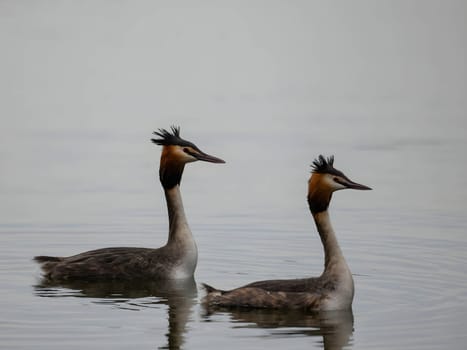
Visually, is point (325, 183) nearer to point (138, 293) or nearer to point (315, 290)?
point (315, 290)

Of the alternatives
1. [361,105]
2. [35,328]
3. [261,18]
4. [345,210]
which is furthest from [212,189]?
[261,18]

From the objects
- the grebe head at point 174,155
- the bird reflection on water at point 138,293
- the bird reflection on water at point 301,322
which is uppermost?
the grebe head at point 174,155

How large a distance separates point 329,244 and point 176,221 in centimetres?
285

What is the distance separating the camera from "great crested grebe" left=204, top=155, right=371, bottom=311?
41.3 ft

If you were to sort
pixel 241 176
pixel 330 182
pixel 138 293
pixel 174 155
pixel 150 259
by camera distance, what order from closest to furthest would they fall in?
pixel 330 182 < pixel 138 293 < pixel 150 259 < pixel 174 155 < pixel 241 176

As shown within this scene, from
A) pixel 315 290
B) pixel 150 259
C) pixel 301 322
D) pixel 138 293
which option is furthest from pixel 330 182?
pixel 150 259

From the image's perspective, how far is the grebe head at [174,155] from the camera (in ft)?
49.6

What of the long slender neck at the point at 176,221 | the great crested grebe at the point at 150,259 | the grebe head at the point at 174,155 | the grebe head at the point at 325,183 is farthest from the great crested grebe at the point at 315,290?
the grebe head at the point at 174,155

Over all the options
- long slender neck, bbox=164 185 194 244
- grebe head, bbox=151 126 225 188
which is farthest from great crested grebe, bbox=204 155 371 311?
grebe head, bbox=151 126 225 188

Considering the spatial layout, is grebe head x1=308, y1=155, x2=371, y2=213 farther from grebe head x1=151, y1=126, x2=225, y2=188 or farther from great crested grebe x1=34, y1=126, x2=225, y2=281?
grebe head x1=151, y1=126, x2=225, y2=188

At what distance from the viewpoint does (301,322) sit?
40.0 feet

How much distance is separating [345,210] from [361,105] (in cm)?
1434

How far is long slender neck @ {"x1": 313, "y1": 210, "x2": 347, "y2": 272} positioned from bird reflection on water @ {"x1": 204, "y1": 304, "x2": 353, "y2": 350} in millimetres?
477

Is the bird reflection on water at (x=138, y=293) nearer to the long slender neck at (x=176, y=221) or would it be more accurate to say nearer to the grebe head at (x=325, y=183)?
the long slender neck at (x=176, y=221)
